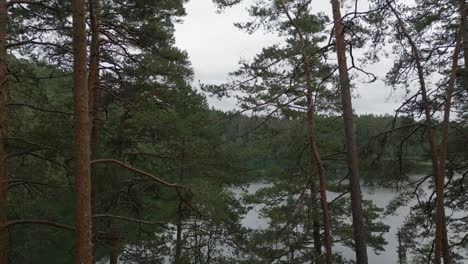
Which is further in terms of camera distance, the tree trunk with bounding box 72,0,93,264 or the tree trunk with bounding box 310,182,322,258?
the tree trunk with bounding box 310,182,322,258

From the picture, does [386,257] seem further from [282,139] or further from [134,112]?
[134,112]

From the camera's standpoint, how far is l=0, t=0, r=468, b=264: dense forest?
5.67 m

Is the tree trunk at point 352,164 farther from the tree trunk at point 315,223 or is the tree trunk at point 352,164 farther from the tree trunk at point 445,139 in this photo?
the tree trunk at point 315,223

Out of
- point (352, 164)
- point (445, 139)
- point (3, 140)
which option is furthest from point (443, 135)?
point (3, 140)

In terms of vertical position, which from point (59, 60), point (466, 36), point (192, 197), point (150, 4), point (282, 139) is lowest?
point (192, 197)

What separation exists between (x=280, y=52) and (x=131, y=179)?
190 inches

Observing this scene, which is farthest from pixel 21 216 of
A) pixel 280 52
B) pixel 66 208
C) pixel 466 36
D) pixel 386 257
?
pixel 386 257

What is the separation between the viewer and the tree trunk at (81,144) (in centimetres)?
432

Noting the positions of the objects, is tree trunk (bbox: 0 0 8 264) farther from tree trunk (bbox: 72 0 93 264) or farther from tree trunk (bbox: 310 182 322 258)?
tree trunk (bbox: 310 182 322 258)

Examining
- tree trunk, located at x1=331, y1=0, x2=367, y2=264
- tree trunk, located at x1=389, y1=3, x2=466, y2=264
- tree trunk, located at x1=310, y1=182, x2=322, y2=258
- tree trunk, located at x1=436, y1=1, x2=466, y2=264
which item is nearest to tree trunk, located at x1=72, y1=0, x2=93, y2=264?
tree trunk, located at x1=331, y1=0, x2=367, y2=264

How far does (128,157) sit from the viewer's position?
9.52 m

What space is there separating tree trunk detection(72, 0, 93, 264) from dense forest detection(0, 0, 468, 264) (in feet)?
0.04

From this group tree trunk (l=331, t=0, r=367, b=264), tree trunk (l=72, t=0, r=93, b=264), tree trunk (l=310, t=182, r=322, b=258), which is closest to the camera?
tree trunk (l=72, t=0, r=93, b=264)

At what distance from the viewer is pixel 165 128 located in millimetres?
8359
